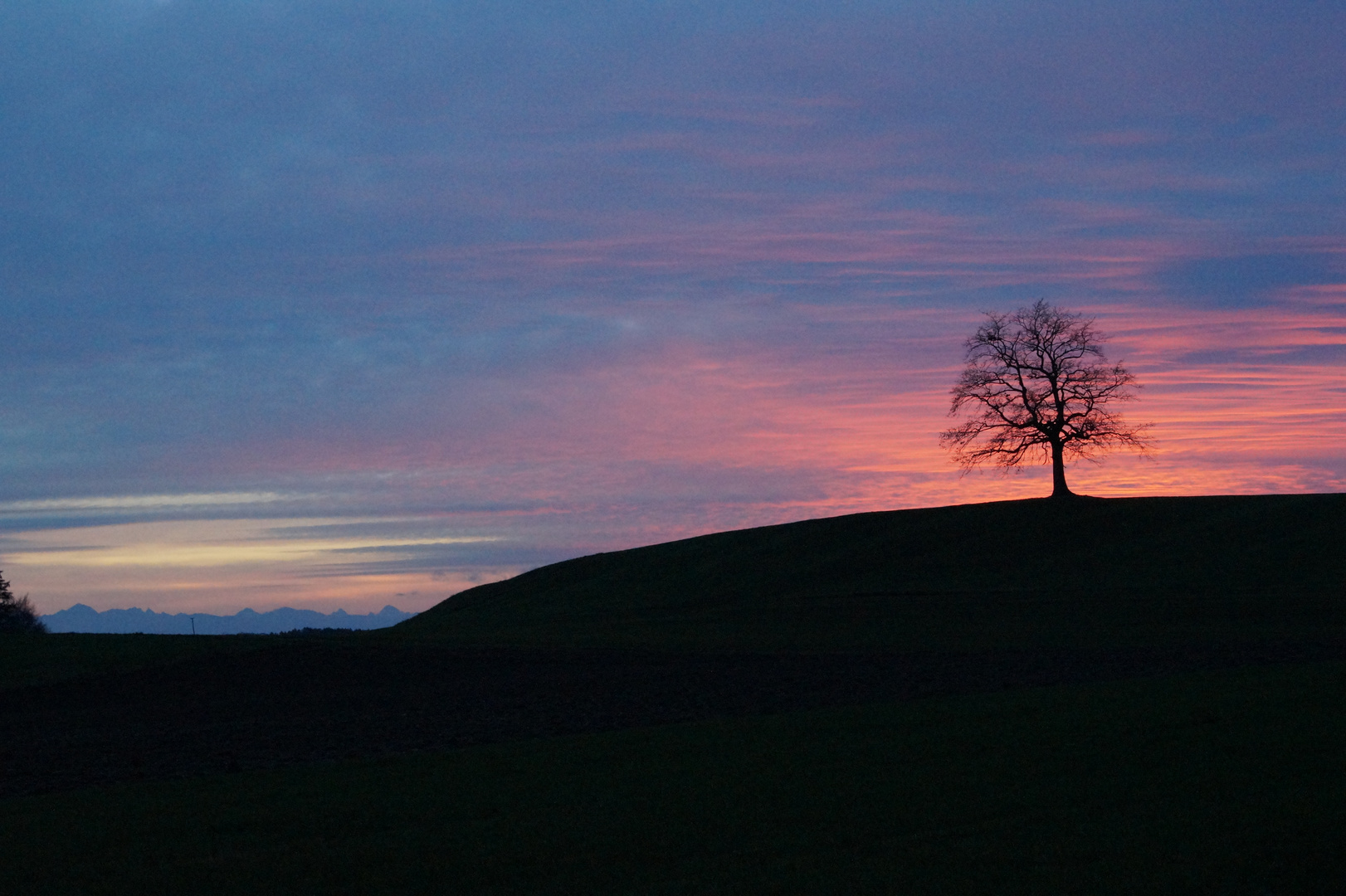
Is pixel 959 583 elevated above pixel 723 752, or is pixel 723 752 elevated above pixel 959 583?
pixel 959 583

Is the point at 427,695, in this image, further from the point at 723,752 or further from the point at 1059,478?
the point at 1059,478

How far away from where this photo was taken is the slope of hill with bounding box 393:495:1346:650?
36.9m

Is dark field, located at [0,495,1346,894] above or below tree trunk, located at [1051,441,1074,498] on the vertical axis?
below

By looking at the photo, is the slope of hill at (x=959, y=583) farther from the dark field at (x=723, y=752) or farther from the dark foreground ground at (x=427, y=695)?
the dark foreground ground at (x=427, y=695)

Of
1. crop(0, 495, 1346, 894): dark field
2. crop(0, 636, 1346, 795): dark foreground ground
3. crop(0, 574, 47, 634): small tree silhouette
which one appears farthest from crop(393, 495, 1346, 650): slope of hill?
crop(0, 574, 47, 634): small tree silhouette

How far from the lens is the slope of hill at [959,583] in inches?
1452

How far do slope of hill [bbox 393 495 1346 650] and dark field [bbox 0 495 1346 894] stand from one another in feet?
1.42

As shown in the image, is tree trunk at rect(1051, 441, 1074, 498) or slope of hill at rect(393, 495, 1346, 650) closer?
slope of hill at rect(393, 495, 1346, 650)

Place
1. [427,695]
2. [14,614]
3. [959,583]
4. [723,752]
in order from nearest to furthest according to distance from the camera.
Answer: [723,752]
[427,695]
[959,583]
[14,614]

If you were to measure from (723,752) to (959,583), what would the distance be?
35858 millimetres

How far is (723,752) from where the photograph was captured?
628 inches

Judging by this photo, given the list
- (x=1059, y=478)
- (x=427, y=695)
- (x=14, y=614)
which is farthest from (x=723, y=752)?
(x=14, y=614)

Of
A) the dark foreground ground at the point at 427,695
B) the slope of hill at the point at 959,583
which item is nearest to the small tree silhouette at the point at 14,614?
the slope of hill at the point at 959,583

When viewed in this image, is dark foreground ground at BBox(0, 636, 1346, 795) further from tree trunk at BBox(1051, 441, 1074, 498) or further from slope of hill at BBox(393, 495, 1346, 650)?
tree trunk at BBox(1051, 441, 1074, 498)
